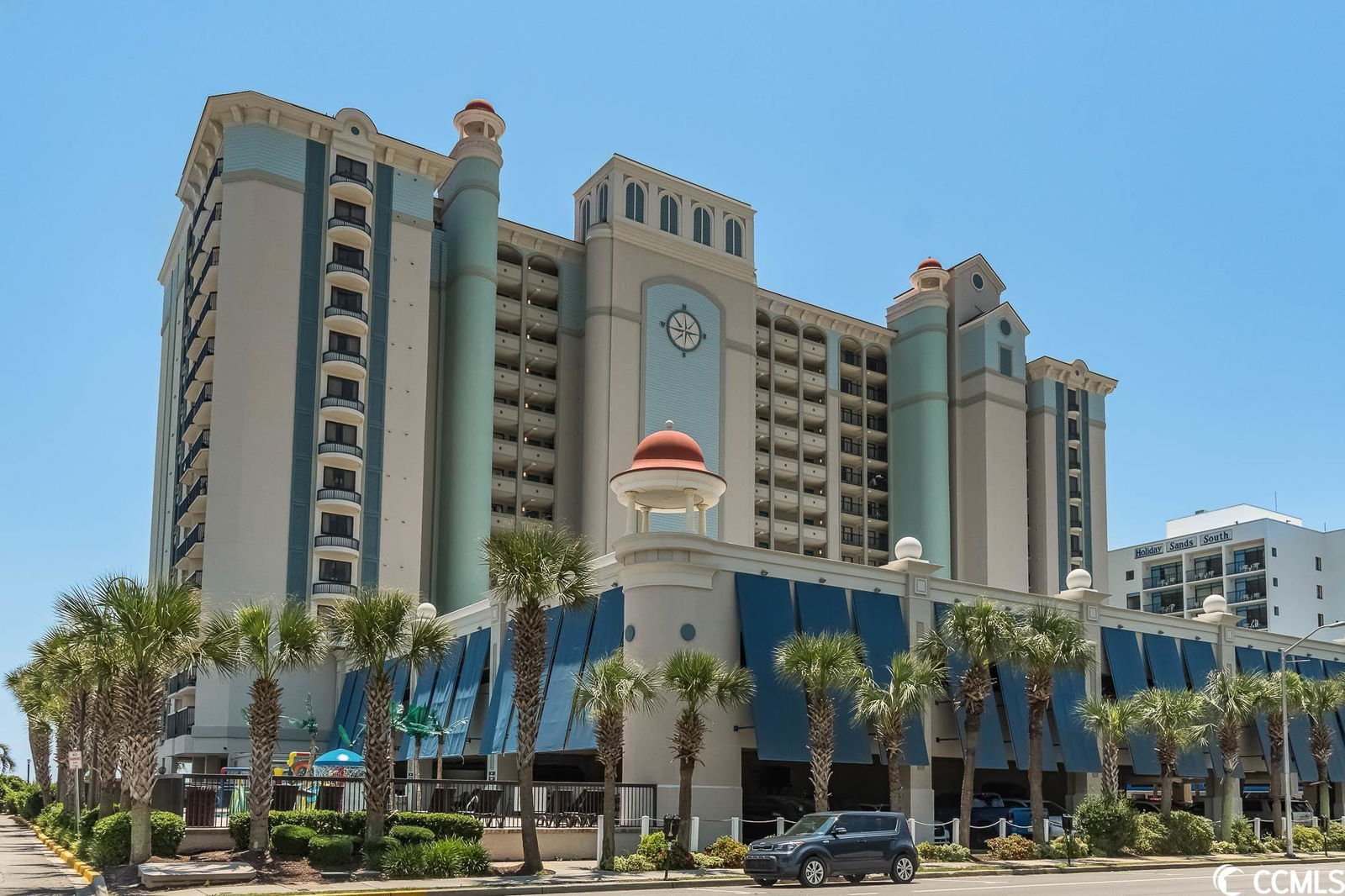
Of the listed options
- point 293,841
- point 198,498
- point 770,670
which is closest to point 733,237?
point 198,498

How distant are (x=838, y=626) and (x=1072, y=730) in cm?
1201

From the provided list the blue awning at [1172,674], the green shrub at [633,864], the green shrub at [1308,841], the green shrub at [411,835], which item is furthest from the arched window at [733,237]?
the green shrub at [411,835]

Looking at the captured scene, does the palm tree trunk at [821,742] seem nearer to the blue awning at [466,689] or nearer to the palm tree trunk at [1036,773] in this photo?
the palm tree trunk at [1036,773]

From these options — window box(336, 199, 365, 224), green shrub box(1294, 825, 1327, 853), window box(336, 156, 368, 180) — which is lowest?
green shrub box(1294, 825, 1327, 853)

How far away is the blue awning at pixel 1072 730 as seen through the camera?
49.8m

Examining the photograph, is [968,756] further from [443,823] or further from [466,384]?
[466,384]

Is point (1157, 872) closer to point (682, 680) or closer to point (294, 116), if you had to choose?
point (682, 680)

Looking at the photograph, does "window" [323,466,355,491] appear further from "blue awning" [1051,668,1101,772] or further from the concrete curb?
"blue awning" [1051,668,1101,772]

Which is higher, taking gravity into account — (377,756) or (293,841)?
(377,756)

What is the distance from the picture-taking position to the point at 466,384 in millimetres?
79312

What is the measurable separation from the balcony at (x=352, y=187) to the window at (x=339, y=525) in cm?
1858

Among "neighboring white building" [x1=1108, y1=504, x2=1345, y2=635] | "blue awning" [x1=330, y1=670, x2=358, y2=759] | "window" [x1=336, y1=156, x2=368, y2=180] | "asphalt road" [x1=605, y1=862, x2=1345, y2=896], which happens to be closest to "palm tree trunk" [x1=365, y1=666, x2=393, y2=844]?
"asphalt road" [x1=605, y1=862, x2=1345, y2=896]

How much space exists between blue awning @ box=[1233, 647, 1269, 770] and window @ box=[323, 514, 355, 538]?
46.1 metres

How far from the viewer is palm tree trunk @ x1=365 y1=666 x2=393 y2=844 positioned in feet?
108
